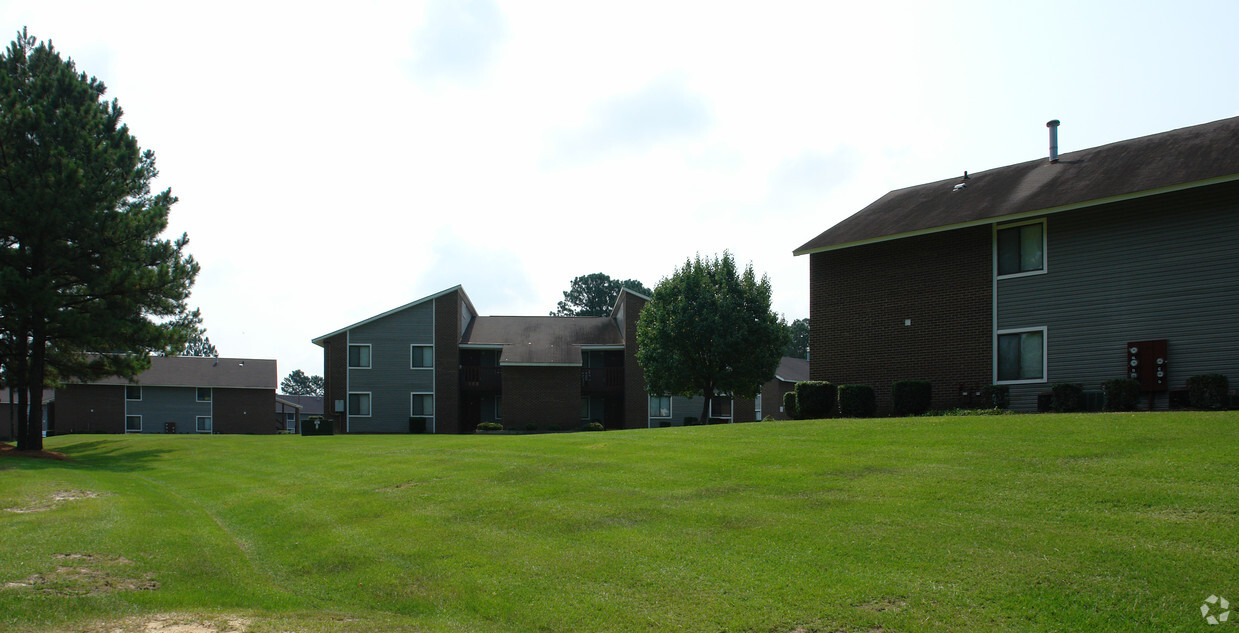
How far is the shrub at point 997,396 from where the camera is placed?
20250mm

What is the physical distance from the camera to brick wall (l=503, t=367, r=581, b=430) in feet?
140

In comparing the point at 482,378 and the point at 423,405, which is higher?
the point at 482,378

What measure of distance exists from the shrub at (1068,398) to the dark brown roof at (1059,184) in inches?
172

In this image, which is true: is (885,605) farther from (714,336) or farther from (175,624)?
(714,336)

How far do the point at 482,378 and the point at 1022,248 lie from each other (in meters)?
30.6

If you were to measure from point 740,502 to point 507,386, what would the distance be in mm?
32844

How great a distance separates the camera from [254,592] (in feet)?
29.9

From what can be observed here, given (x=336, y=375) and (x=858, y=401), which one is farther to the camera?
(x=336, y=375)

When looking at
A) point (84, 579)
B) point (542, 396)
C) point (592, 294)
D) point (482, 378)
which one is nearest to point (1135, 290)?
point (84, 579)

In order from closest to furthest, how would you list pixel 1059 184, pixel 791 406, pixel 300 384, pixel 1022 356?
pixel 1022 356 → pixel 1059 184 → pixel 791 406 → pixel 300 384

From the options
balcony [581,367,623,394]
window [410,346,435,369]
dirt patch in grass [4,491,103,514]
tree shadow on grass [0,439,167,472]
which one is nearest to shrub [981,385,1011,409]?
dirt patch in grass [4,491,103,514]

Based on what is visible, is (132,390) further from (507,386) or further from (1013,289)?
(1013,289)

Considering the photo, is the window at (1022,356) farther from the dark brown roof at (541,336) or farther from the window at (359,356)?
the window at (359,356)

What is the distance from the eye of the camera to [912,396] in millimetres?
21219
